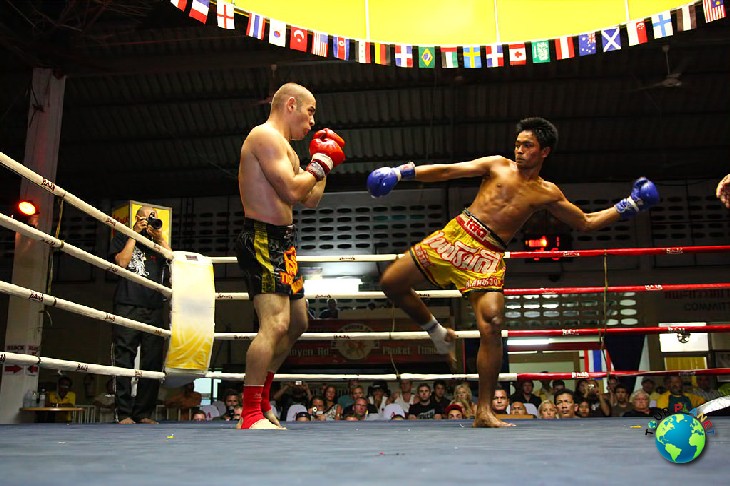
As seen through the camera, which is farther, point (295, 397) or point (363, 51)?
point (295, 397)

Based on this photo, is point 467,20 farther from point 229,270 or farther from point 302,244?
point 229,270

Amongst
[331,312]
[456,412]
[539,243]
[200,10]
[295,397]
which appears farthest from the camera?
[331,312]

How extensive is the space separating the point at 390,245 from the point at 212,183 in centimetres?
290

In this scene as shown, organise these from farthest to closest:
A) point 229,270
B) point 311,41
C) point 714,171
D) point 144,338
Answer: point 229,270
point 714,171
point 144,338
point 311,41

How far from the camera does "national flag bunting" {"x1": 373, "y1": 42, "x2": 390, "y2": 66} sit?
Result: 3732 mm

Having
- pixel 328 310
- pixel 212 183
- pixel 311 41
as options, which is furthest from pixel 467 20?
pixel 212 183

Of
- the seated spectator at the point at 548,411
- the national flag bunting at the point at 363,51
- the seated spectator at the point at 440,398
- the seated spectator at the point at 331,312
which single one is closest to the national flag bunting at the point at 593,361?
the seated spectator at the point at 331,312

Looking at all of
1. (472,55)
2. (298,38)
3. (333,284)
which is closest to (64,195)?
(298,38)

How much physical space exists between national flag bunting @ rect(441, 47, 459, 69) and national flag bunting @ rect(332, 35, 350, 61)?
514mm

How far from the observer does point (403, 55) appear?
12.4 ft

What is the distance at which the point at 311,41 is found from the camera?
367 centimetres

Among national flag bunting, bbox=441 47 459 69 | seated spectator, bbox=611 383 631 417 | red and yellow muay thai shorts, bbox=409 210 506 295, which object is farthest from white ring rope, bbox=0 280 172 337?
seated spectator, bbox=611 383 631 417

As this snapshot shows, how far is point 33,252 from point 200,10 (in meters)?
4.27

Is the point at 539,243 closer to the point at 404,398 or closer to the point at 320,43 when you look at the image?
the point at 404,398
